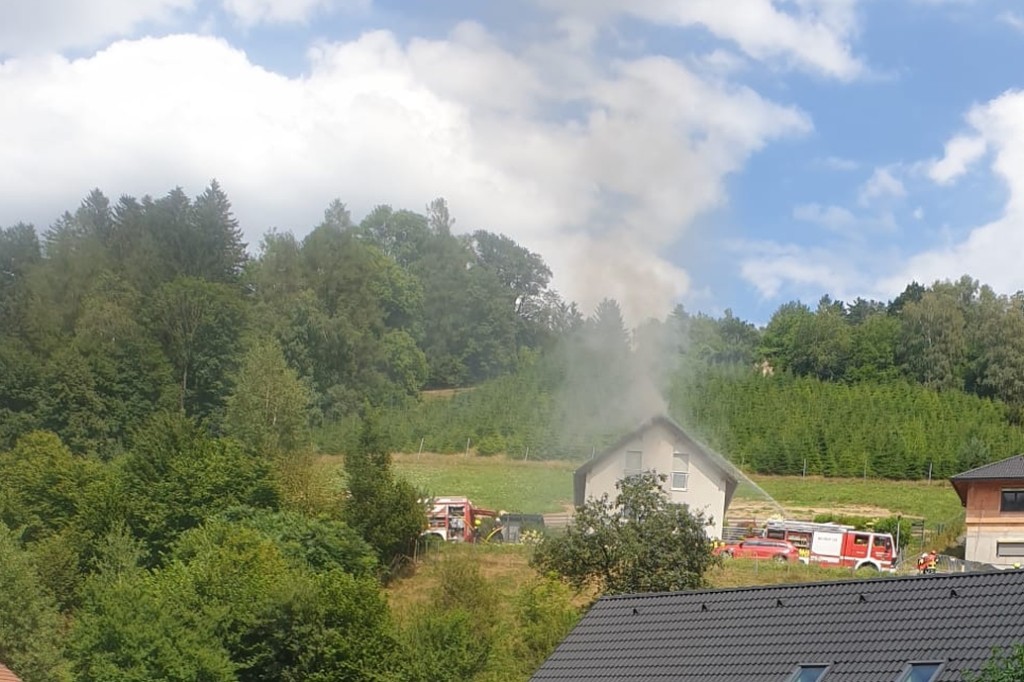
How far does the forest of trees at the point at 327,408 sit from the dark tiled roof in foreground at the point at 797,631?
10.5 m

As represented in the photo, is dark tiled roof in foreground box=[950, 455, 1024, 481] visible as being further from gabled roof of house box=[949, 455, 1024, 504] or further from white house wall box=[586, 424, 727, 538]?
white house wall box=[586, 424, 727, 538]

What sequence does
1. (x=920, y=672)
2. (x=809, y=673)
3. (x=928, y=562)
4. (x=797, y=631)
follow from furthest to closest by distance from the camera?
(x=928, y=562), (x=797, y=631), (x=809, y=673), (x=920, y=672)

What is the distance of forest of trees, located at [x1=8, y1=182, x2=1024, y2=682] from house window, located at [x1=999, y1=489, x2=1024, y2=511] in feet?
72.2

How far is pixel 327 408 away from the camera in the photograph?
118312mm

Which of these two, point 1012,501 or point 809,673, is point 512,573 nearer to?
point 1012,501

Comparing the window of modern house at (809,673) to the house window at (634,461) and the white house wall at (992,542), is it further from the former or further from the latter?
the house window at (634,461)

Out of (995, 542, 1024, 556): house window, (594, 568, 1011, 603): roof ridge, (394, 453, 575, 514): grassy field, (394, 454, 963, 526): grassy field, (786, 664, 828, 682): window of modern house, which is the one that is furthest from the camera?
(394, 453, 575, 514): grassy field

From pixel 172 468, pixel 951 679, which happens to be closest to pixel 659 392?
pixel 172 468

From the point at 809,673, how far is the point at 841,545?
3555cm

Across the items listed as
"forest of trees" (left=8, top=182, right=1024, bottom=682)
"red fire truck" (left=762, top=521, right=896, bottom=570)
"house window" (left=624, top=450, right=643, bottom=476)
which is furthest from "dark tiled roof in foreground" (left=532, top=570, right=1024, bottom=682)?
"house window" (left=624, top=450, right=643, bottom=476)

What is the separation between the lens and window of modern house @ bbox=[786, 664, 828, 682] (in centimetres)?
3192

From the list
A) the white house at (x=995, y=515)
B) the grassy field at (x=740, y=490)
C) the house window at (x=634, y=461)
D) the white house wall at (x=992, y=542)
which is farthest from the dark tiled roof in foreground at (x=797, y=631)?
the grassy field at (x=740, y=490)

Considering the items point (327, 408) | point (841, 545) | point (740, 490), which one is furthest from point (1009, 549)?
point (327, 408)

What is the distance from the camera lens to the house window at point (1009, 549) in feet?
214
